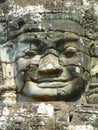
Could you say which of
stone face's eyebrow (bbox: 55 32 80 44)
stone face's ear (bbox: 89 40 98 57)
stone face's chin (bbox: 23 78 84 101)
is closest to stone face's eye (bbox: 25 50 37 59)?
stone face's eyebrow (bbox: 55 32 80 44)

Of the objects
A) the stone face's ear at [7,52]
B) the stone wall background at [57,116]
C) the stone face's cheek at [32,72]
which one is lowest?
the stone wall background at [57,116]

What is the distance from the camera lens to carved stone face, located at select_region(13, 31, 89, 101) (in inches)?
503

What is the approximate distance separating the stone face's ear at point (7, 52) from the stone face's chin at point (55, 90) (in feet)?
2.42

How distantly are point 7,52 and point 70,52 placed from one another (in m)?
1.00

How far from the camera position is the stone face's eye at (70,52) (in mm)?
12961

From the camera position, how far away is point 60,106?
1227 cm

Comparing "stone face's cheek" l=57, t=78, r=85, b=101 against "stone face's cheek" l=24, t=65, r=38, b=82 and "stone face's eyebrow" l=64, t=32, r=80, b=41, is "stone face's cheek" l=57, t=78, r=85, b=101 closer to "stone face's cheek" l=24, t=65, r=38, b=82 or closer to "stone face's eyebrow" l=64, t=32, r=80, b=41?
"stone face's cheek" l=24, t=65, r=38, b=82

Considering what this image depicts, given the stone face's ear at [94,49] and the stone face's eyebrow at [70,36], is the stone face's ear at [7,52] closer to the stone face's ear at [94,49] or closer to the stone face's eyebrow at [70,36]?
the stone face's eyebrow at [70,36]

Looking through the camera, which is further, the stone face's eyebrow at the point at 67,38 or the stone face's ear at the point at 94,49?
the stone face's ear at the point at 94,49

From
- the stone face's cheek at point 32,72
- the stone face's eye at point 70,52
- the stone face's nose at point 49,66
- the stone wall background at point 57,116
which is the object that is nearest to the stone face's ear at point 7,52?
the stone face's cheek at point 32,72

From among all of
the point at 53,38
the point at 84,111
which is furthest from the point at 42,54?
the point at 84,111

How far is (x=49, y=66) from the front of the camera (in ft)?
41.8

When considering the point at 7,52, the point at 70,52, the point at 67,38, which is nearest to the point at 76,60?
the point at 70,52

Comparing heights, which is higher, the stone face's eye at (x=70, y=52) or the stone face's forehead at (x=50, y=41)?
the stone face's forehead at (x=50, y=41)
